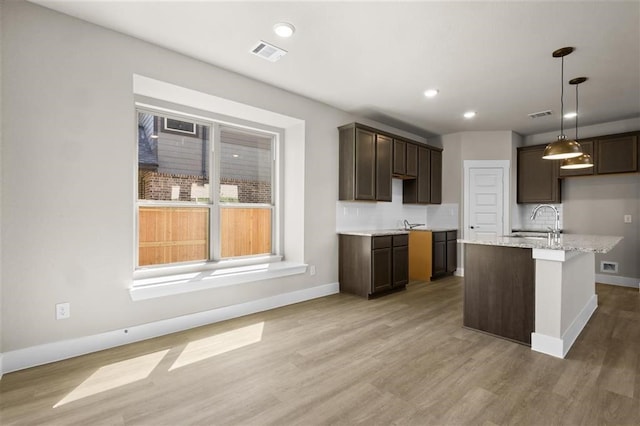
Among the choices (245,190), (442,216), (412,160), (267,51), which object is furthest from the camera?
(442,216)

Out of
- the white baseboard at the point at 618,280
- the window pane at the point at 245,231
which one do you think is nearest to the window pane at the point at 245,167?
the window pane at the point at 245,231

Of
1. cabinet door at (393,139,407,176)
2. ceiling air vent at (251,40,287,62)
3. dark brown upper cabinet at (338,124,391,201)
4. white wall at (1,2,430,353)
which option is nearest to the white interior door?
cabinet door at (393,139,407,176)

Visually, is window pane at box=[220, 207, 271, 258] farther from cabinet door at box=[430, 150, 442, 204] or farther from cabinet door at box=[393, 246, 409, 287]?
cabinet door at box=[430, 150, 442, 204]

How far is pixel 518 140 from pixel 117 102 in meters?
6.61

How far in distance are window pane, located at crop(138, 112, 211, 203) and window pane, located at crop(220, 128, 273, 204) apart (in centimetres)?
23

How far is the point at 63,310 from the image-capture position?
2516 mm

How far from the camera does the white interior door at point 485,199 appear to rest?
230 inches

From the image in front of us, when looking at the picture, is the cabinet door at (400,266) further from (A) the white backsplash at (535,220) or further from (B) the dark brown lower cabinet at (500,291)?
(A) the white backsplash at (535,220)

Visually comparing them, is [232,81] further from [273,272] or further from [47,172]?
[273,272]

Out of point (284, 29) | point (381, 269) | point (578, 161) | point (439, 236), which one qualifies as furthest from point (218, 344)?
point (439, 236)

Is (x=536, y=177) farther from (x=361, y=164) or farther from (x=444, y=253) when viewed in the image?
(x=361, y=164)

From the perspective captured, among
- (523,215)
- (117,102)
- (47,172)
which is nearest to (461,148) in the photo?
(523,215)

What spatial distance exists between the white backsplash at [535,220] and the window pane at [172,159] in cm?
565

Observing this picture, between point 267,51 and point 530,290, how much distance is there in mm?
3287
